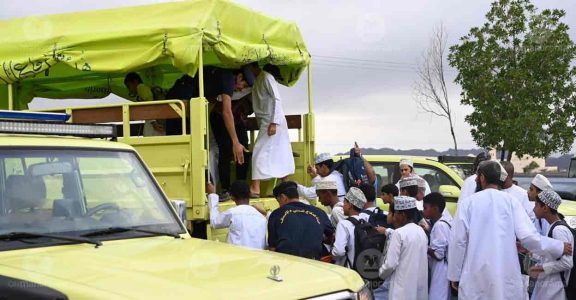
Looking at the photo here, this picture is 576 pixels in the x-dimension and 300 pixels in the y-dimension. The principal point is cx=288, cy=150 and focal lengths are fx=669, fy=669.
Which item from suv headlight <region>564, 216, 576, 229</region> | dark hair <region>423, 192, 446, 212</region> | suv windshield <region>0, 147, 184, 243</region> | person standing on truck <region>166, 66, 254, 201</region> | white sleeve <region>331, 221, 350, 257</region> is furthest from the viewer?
suv headlight <region>564, 216, 576, 229</region>

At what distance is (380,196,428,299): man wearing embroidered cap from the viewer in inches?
228

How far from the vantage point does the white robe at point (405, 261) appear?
578 centimetres

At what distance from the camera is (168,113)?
603cm

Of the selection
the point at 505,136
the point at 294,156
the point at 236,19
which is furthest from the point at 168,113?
the point at 505,136

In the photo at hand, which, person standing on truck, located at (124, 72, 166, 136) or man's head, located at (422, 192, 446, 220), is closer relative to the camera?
man's head, located at (422, 192, 446, 220)

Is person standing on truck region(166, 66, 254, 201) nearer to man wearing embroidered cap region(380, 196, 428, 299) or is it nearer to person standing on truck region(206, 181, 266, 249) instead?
person standing on truck region(206, 181, 266, 249)

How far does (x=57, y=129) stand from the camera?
13.3 ft

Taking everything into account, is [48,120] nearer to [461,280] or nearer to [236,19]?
[236,19]

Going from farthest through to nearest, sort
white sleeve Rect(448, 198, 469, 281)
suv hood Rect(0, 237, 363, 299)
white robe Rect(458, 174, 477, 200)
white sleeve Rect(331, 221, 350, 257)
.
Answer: white robe Rect(458, 174, 477, 200), white sleeve Rect(331, 221, 350, 257), white sleeve Rect(448, 198, 469, 281), suv hood Rect(0, 237, 363, 299)

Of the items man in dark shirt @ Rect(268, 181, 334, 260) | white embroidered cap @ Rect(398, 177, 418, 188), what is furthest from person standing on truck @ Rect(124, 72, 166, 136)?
white embroidered cap @ Rect(398, 177, 418, 188)

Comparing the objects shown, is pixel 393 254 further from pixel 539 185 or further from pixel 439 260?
pixel 539 185

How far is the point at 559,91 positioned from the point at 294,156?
48.4 feet

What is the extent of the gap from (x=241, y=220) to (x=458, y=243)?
1.87 m

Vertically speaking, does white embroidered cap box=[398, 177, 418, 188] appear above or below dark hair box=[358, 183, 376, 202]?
above
